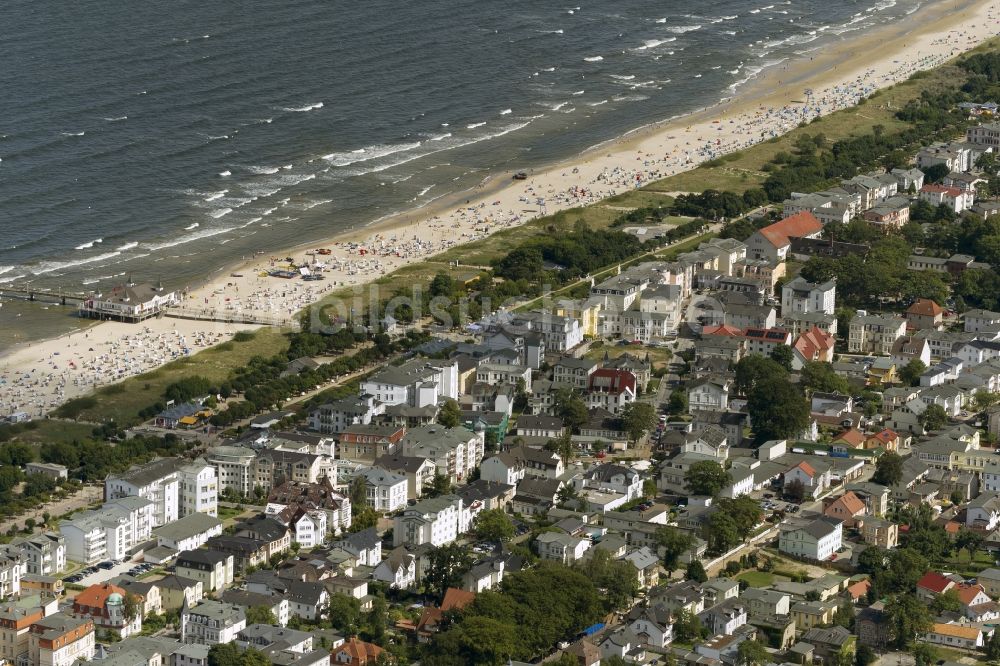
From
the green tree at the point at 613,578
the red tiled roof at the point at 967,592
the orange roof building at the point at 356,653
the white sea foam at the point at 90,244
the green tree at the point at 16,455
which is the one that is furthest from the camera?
the white sea foam at the point at 90,244

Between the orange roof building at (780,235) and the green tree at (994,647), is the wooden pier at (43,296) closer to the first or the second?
the orange roof building at (780,235)

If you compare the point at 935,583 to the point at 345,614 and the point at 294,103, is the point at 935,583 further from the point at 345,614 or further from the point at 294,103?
the point at 294,103

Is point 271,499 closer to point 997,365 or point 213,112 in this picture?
point 997,365

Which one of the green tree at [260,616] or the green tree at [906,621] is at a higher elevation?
the green tree at [260,616]

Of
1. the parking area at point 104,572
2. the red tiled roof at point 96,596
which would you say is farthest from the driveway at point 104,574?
the red tiled roof at point 96,596

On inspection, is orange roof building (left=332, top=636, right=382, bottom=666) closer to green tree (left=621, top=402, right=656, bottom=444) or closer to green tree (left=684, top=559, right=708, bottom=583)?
green tree (left=684, top=559, right=708, bottom=583)

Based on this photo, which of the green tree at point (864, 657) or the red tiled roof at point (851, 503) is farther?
the red tiled roof at point (851, 503)
